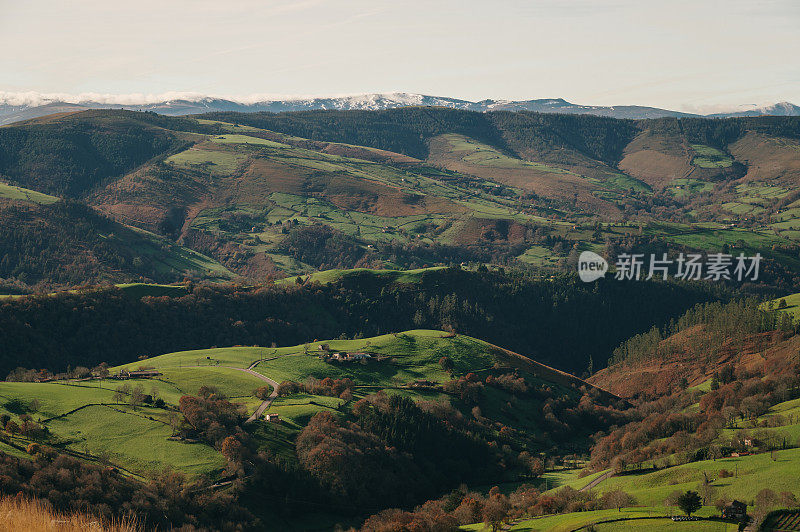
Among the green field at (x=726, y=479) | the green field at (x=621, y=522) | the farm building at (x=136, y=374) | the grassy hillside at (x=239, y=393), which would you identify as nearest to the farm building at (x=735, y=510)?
the green field at (x=621, y=522)

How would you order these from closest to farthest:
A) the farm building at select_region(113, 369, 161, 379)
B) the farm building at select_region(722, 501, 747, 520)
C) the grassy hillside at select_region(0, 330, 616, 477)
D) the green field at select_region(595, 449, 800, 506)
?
the farm building at select_region(722, 501, 747, 520) < the green field at select_region(595, 449, 800, 506) < the grassy hillside at select_region(0, 330, 616, 477) < the farm building at select_region(113, 369, 161, 379)

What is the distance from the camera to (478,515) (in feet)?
277

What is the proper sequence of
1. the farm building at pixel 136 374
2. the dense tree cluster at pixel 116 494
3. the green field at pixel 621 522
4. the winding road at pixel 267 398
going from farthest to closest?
the farm building at pixel 136 374 < the winding road at pixel 267 398 < the dense tree cluster at pixel 116 494 < the green field at pixel 621 522

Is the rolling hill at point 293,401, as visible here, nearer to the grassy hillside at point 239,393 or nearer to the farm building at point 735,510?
the grassy hillside at point 239,393

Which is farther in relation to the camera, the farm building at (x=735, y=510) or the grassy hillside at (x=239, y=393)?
the grassy hillside at (x=239, y=393)

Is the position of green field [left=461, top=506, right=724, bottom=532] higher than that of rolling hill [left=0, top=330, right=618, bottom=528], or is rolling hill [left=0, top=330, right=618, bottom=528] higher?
green field [left=461, top=506, right=724, bottom=532]

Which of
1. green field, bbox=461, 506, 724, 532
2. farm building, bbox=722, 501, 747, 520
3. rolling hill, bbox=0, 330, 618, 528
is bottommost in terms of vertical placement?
rolling hill, bbox=0, 330, 618, 528

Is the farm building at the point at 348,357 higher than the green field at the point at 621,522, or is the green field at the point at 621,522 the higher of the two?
the green field at the point at 621,522

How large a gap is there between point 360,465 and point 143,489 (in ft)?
110

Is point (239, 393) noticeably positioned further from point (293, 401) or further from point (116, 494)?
point (116, 494)

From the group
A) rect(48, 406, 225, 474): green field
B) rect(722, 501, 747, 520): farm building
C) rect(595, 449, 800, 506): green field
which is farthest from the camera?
rect(48, 406, 225, 474): green field

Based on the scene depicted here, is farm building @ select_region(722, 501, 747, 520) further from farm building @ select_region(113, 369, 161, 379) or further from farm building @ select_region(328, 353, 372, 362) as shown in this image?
farm building @ select_region(113, 369, 161, 379)

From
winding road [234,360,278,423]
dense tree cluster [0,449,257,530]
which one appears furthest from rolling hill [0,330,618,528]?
dense tree cluster [0,449,257,530]

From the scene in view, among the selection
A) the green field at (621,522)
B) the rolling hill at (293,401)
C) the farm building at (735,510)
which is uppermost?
the farm building at (735,510)
